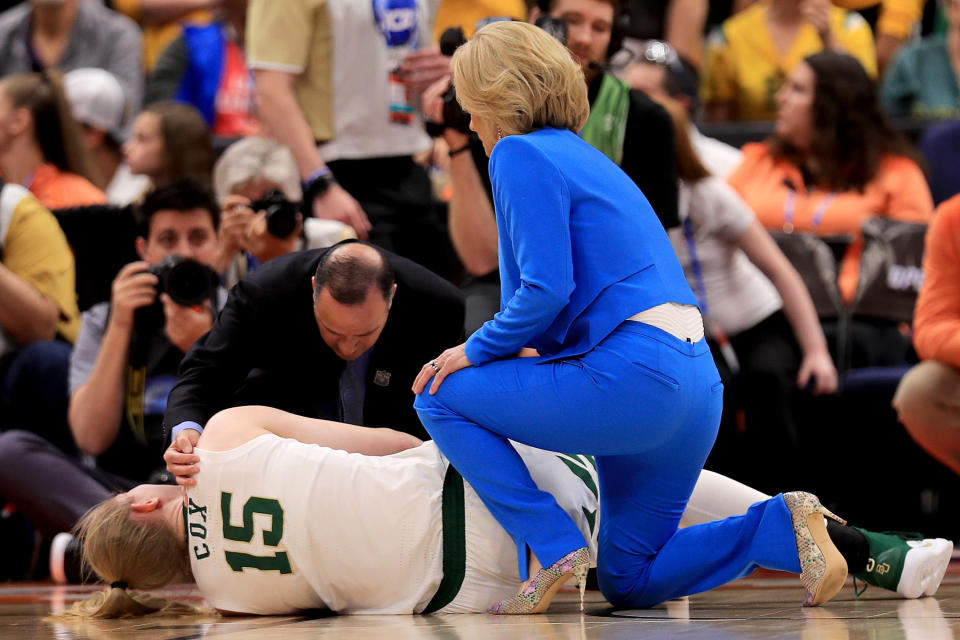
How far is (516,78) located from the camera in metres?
2.87

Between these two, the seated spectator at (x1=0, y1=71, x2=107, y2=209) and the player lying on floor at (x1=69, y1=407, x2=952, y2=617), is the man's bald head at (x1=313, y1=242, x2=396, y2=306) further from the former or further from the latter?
the seated spectator at (x1=0, y1=71, x2=107, y2=209)

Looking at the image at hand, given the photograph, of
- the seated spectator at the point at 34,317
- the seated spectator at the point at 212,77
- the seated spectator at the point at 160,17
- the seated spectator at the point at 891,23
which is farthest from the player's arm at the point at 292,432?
the seated spectator at the point at 891,23

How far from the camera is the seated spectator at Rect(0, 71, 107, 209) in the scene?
5402mm

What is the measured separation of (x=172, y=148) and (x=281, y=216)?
4.50ft

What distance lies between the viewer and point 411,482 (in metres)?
2.96

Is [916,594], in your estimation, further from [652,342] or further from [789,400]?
[789,400]

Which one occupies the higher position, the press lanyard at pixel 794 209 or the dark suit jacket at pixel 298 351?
the dark suit jacket at pixel 298 351

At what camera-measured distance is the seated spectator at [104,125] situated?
19.4 feet

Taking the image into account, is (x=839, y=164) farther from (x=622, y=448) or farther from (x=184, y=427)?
(x=184, y=427)

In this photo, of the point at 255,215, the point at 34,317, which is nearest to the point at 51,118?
the point at 34,317

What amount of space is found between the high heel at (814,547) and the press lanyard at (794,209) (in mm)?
2746

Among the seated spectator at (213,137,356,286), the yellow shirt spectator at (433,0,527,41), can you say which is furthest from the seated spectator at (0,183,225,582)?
the yellow shirt spectator at (433,0,527,41)

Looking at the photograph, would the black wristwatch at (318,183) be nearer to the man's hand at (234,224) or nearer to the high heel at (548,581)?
the man's hand at (234,224)

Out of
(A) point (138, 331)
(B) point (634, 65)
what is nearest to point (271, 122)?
(A) point (138, 331)
